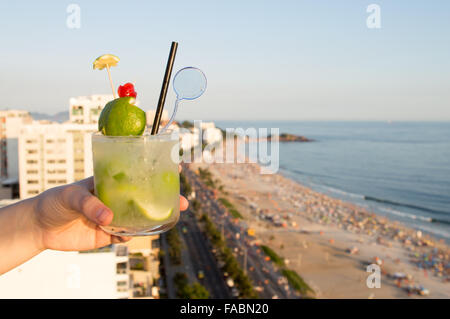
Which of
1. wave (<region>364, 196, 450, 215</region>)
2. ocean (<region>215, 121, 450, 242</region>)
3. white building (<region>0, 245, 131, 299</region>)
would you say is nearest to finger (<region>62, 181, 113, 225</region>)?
white building (<region>0, 245, 131, 299</region>)

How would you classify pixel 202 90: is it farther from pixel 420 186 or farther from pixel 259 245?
pixel 420 186

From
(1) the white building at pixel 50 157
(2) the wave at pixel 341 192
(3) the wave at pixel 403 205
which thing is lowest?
(3) the wave at pixel 403 205

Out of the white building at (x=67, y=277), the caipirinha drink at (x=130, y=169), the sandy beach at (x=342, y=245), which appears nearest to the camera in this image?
the caipirinha drink at (x=130, y=169)

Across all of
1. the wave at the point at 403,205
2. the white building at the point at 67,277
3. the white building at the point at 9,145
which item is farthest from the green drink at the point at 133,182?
the wave at the point at 403,205

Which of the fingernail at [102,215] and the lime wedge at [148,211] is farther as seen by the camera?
the lime wedge at [148,211]

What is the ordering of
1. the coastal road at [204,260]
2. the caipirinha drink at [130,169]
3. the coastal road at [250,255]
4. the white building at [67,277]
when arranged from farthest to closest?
the coastal road at [250,255] → the coastal road at [204,260] → the white building at [67,277] → the caipirinha drink at [130,169]

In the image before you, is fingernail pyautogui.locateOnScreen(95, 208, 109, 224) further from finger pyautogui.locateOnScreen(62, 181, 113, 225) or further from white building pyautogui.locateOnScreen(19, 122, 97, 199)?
white building pyautogui.locateOnScreen(19, 122, 97, 199)

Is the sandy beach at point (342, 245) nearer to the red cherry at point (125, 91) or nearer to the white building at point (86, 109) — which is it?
the white building at point (86, 109)

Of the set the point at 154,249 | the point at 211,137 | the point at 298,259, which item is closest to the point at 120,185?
the point at 154,249

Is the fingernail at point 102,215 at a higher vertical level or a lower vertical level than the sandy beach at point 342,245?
higher
